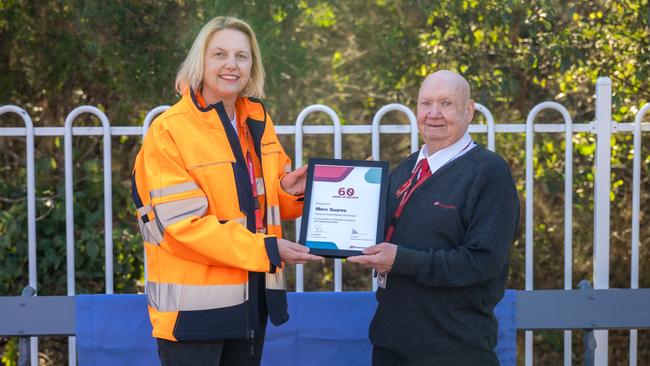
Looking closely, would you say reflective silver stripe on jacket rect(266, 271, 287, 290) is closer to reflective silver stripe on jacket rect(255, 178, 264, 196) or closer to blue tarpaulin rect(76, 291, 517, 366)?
reflective silver stripe on jacket rect(255, 178, 264, 196)

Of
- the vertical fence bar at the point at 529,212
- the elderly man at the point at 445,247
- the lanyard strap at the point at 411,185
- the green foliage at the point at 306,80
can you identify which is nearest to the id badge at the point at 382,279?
the elderly man at the point at 445,247

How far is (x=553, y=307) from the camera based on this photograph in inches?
173

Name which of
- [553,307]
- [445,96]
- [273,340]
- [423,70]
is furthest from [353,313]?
[423,70]

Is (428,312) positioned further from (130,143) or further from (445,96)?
(130,143)

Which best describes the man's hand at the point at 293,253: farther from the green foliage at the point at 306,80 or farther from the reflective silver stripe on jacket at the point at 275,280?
the green foliage at the point at 306,80

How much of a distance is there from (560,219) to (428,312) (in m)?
4.00

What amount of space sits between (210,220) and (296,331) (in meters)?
1.32

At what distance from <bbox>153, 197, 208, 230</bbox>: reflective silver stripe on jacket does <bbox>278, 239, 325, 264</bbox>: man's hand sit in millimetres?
317

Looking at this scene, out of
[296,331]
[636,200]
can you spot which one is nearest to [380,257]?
[296,331]

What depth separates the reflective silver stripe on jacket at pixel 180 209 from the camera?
3184 millimetres

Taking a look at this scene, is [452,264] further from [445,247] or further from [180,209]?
[180,209]

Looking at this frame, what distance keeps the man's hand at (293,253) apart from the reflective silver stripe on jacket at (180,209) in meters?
0.32

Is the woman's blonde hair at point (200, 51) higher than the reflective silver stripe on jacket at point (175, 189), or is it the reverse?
the woman's blonde hair at point (200, 51)

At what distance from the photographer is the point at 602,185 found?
15.3 ft
